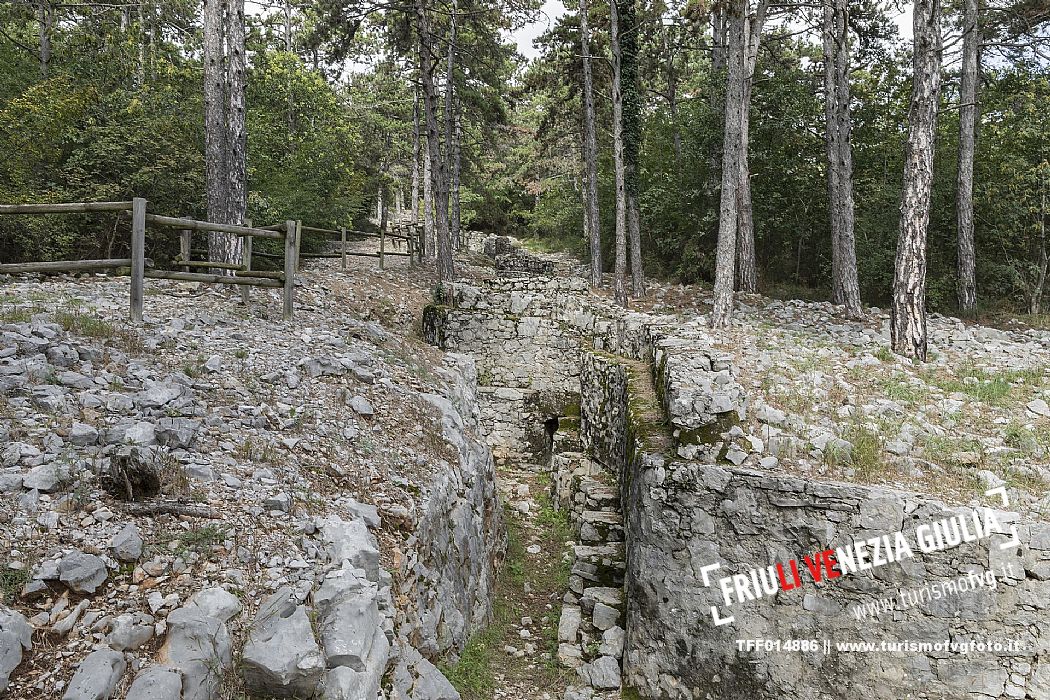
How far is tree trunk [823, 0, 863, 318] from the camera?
14.2m

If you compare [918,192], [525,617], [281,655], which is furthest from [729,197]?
[281,655]

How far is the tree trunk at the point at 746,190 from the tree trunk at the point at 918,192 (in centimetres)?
513

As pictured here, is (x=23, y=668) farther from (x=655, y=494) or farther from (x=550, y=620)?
(x=550, y=620)

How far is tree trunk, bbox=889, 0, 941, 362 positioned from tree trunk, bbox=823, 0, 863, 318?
15.0 feet

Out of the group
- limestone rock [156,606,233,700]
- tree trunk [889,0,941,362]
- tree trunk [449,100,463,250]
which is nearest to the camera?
limestone rock [156,606,233,700]

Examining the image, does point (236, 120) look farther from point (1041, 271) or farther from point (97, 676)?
point (1041, 271)

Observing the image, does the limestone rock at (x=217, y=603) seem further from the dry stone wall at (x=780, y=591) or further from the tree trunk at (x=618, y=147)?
the tree trunk at (x=618, y=147)

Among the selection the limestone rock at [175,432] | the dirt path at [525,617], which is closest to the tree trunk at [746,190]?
the dirt path at [525,617]

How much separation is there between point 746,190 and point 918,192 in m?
6.40

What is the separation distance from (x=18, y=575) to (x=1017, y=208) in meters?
21.4

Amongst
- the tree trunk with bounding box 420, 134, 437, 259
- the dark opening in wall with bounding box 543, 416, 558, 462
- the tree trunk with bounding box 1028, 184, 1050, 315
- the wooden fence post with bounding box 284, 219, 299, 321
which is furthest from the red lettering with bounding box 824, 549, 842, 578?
the tree trunk with bounding box 420, 134, 437, 259

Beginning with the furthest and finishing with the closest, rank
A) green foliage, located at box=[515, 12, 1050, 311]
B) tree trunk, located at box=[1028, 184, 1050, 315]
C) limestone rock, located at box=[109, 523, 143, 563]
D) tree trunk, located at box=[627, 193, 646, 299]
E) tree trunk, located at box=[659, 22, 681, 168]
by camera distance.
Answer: tree trunk, located at box=[659, 22, 681, 168], tree trunk, located at box=[627, 193, 646, 299], green foliage, located at box=[515, 12, 1050, 311], tree trunk, located at box=[1028, 184, 1050, 315], limestone rock, located at box=[109, 523, 143, 563]

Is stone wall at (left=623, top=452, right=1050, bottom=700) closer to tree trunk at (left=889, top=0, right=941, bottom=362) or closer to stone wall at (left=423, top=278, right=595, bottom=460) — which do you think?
tree trunk at (left=889, top=0, right=941, bottom=362)

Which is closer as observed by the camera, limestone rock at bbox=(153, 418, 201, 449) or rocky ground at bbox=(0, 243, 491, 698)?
rocky ground at bbox=(0, 243, 491, 698)
